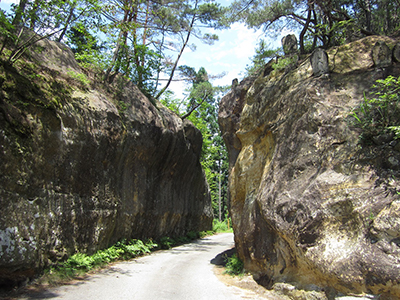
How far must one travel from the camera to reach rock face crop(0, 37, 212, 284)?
7.02 metres

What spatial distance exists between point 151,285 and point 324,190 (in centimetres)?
530

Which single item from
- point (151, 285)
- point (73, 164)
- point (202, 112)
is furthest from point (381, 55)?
point (202, 112)

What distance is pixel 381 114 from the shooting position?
623cm

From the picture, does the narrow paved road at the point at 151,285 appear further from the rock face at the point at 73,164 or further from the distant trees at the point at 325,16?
the distant trees at the point at 325,16

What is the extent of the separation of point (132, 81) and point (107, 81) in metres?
3.03

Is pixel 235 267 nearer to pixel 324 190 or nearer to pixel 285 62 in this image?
pixel 324 190

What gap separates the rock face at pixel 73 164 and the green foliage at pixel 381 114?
27.0ft

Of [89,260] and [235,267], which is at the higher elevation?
[89,260]

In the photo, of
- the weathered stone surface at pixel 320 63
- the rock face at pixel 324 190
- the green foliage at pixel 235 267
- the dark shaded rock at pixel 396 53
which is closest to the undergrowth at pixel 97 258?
the green foliage at pixel 235 267

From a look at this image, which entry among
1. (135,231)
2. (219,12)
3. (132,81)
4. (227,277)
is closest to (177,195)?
(135,231)

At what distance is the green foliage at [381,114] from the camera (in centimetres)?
613

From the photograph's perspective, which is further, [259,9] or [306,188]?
[259,9]

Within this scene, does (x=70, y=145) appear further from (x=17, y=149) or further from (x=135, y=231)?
(x=135, y=231)

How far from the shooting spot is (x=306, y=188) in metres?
6.92
